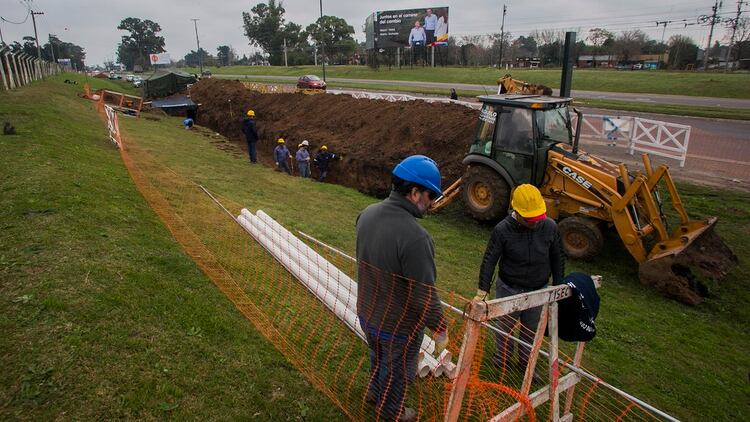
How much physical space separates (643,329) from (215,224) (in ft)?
21.9

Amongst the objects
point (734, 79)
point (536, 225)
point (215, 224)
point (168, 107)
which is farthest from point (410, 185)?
point (734, 79)

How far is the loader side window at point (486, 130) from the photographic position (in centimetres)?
876

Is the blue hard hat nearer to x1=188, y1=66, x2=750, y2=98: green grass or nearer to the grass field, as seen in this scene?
the grass field

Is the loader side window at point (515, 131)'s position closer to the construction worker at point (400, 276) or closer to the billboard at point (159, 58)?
the construction worker at point (400, 276)

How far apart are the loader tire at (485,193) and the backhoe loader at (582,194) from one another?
21 mm

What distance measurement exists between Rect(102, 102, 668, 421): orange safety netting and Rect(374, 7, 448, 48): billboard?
143ft

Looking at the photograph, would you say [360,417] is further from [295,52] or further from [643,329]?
[295,52]

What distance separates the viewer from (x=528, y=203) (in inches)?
149

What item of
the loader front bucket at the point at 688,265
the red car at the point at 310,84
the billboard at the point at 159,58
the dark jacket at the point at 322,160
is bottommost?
the loader front bucket at the point at 688,265

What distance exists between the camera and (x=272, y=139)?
752 inches

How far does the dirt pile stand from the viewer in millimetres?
12898

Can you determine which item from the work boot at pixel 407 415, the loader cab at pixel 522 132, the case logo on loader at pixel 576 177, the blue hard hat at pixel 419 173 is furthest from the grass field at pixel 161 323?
the blue hard hat at pixel 419 173

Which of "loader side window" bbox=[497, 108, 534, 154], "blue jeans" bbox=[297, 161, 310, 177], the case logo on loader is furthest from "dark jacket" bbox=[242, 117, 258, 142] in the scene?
the case logo on loader

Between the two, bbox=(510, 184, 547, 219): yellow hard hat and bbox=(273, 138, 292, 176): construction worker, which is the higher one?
bbox=(510, 184, 547, 219): yellow hard hat
